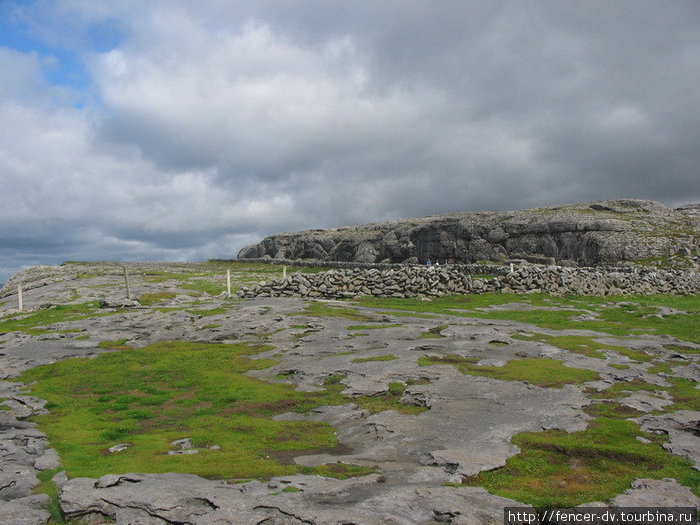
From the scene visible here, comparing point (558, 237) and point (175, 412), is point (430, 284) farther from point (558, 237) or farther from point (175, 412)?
point (558, 237)

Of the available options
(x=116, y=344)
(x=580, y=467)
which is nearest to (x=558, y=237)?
(x=116, y=344)

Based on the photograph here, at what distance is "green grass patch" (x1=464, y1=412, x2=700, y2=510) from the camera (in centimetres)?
968

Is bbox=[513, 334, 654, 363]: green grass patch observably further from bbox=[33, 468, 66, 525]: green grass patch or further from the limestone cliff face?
the limestone cliff face

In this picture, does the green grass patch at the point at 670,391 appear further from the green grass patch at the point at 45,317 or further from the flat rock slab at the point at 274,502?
the green grass patch at the point at 45,317

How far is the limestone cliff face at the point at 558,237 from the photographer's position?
250 ft

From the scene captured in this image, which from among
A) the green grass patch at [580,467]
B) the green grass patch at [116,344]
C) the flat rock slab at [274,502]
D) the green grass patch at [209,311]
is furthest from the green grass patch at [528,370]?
the green grass patch at [209,311]

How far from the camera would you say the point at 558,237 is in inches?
3374

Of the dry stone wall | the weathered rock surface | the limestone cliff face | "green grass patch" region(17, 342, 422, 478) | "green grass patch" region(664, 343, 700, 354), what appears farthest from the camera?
the limestone cliff face

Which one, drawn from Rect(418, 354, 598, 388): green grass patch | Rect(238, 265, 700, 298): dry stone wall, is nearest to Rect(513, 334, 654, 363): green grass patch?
Rect(418, 354, 598, 388): green grass patch

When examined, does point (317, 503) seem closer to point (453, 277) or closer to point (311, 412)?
point (311, 412)

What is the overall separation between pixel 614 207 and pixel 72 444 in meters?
109

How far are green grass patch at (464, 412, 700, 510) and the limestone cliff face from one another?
230 feet

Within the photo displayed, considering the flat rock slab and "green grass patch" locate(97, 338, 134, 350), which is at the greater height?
the flat rock slab

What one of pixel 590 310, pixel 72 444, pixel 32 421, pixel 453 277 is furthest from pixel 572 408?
pixel 453 277
